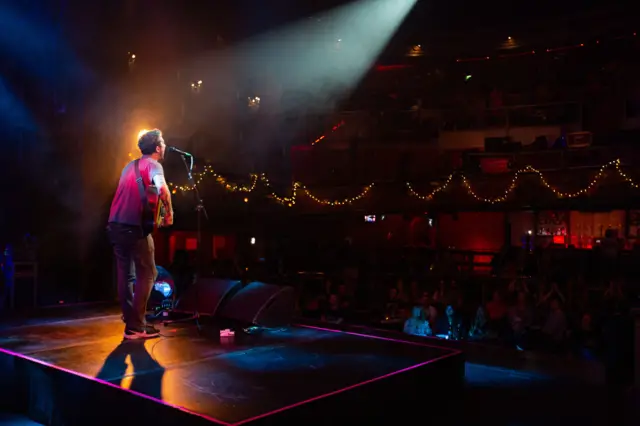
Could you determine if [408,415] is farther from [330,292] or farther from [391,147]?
[391,147]

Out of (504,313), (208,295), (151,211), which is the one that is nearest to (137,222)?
(151,211)

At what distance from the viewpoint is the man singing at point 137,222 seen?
13.8 ft

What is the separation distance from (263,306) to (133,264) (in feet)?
4.05

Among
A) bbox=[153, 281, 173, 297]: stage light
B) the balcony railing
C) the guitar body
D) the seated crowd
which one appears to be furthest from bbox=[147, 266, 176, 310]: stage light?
the balcony railing

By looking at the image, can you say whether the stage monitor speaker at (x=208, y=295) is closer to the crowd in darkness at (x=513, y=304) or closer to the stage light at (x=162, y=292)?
the stage light at (x=162, y=292)

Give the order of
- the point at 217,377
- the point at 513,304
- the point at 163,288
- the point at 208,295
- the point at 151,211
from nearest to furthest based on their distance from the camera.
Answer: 1. the point at 217,377
2. the point at 151,211
3. the point at 208,295
4. the point at 163,288
5. the point at 513,304

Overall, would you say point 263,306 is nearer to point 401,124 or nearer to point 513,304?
point 513,304

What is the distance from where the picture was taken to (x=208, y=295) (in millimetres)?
5590

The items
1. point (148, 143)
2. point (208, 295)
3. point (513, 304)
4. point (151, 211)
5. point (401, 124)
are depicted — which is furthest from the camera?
point (401, 124)

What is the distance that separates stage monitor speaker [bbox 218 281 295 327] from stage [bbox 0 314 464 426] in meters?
0.26

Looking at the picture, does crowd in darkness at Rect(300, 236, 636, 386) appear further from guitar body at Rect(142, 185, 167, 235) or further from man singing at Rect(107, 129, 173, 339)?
guitar body at Rect(142, 185, 167, 235)

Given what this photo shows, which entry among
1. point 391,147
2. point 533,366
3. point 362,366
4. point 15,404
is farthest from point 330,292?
point 391,147

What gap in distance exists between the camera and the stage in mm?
2990

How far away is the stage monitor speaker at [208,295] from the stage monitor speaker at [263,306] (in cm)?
13
